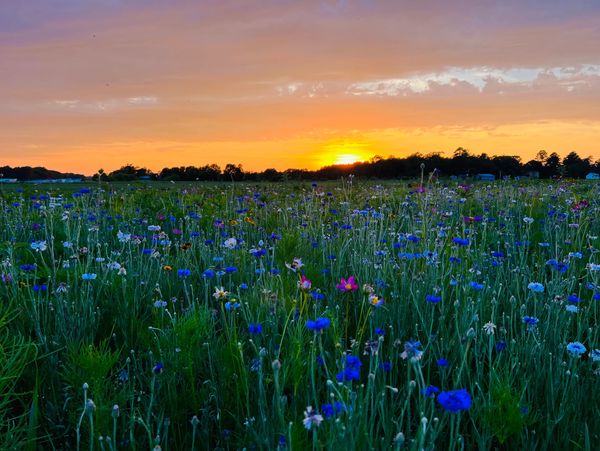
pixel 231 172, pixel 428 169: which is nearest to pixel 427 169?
pixel 428 169

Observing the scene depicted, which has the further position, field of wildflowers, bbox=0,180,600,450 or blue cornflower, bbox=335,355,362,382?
field of wildflowers, bbox=0,180,600,450

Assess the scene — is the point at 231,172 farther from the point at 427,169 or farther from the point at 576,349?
the point at 427,169

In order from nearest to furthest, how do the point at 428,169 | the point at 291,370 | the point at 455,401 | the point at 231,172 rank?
the point at 455,401
the point at 291,370
the point at 231,172
the point at 428,169

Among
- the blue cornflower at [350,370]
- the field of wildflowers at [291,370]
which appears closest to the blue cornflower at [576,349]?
the field of wildflowers at [291,370]

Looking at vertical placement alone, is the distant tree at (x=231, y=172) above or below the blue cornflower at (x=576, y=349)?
above

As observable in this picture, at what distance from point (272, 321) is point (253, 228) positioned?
3.45m

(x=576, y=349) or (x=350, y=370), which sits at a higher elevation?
(x=350, y=370)

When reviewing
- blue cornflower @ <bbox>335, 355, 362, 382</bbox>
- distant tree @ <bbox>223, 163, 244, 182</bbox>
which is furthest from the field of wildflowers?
distant tree @ <bbox>223, 163, 244, 182</bbox>

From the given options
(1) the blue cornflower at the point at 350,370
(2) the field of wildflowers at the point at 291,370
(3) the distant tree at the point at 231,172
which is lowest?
(2) the field of wildflowers at the point at 291,370

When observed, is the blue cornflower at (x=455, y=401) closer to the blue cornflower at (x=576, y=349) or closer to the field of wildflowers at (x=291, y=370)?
the field of wildflowers at (x=291, y=370)

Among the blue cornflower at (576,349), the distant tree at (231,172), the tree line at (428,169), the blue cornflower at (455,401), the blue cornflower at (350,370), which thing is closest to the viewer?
Answer: the blue cornflower at (455,401)

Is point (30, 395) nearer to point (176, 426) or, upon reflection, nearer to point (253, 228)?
point (176, 426)

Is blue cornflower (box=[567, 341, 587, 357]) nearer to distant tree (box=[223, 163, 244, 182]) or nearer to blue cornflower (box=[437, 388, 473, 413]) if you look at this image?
blue cornflower (box=[437, 388, 473, 413])

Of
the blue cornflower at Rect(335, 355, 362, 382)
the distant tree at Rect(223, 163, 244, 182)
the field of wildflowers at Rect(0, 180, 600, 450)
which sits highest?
the distant tree at Rect(223, 163, 244, 182)
